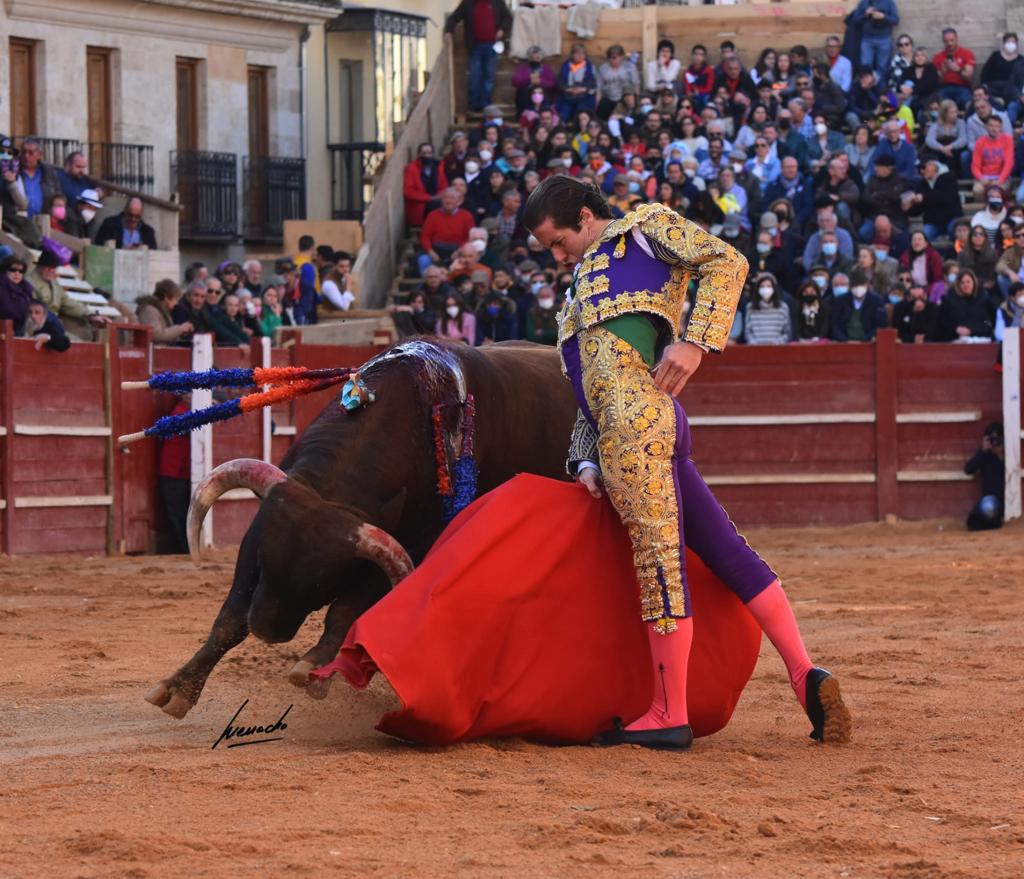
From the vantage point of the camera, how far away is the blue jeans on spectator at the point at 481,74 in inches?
713

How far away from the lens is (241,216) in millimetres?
19688

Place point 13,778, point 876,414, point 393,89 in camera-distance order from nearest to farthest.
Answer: point 13,778 < point 876,414 < point 393,89

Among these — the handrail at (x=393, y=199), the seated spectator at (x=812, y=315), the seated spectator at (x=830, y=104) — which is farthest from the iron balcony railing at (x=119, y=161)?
the seated spectator at (x=812, y=315)

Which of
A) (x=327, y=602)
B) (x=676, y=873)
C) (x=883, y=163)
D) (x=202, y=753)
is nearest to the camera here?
(x=676, y=873)

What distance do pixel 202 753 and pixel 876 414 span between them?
27.9ft

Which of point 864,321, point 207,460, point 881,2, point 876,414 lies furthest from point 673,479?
point 881,2

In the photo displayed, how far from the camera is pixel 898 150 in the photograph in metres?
14.9

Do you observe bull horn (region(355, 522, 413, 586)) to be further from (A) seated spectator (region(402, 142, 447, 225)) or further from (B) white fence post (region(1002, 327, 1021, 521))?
(A) seated spectator (region(402, 142, 447, 225))

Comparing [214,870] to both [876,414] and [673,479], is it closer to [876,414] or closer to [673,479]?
[673,479]

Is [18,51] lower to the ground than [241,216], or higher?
higher

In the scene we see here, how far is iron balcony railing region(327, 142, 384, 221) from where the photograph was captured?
2142cm

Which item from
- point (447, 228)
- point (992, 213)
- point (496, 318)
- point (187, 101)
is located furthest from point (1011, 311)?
point (187, 101)

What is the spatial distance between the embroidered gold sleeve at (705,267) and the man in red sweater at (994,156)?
37.1 ft

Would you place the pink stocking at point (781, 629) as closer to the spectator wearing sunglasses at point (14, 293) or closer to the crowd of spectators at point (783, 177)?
the spectator wearing sunglasses at point (14, 293)
